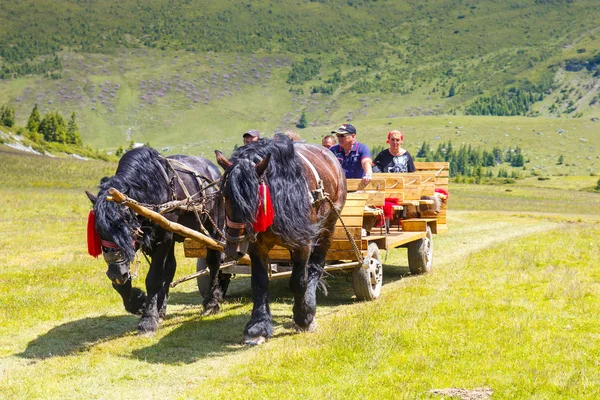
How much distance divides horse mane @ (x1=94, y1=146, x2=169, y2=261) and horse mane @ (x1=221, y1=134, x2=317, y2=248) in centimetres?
141

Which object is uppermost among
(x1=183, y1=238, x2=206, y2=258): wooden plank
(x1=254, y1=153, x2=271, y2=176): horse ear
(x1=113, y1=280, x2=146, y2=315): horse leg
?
(x1=254, y1=153, x2=271, y2=176): horse ear

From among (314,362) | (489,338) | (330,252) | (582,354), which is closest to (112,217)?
(314,362)

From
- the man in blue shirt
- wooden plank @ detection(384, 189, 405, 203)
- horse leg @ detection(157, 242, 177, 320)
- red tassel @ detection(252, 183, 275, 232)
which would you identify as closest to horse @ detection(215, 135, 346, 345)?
red tassel @ detection(252, 183, 275, 232)

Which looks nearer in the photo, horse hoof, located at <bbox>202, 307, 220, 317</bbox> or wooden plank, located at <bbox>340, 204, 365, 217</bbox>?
horse hoof, located at <bbox>202, 307, 220, 317</bbox>

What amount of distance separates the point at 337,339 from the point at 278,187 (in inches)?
77.4

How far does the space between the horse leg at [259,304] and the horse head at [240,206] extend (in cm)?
112

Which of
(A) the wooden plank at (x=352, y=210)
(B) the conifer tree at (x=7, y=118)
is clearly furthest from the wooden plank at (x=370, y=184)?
(B) the conifer tree at (x=7, y=118)

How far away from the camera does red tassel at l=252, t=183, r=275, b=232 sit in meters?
8.16

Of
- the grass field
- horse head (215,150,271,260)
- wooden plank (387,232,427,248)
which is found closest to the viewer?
the grass field

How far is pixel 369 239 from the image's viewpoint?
39.7ft

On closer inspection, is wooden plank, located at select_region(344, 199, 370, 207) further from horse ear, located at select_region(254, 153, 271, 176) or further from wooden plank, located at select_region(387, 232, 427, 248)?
horse ear, located at select_region(254, 153, 271, 176)

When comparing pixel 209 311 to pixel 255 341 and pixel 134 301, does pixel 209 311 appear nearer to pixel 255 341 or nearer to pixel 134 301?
pixel 134 301

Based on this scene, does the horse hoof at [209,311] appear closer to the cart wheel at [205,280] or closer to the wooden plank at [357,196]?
the cart wheel at [205,280]

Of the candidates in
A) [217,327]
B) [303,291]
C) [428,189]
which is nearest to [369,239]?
[303,291]
